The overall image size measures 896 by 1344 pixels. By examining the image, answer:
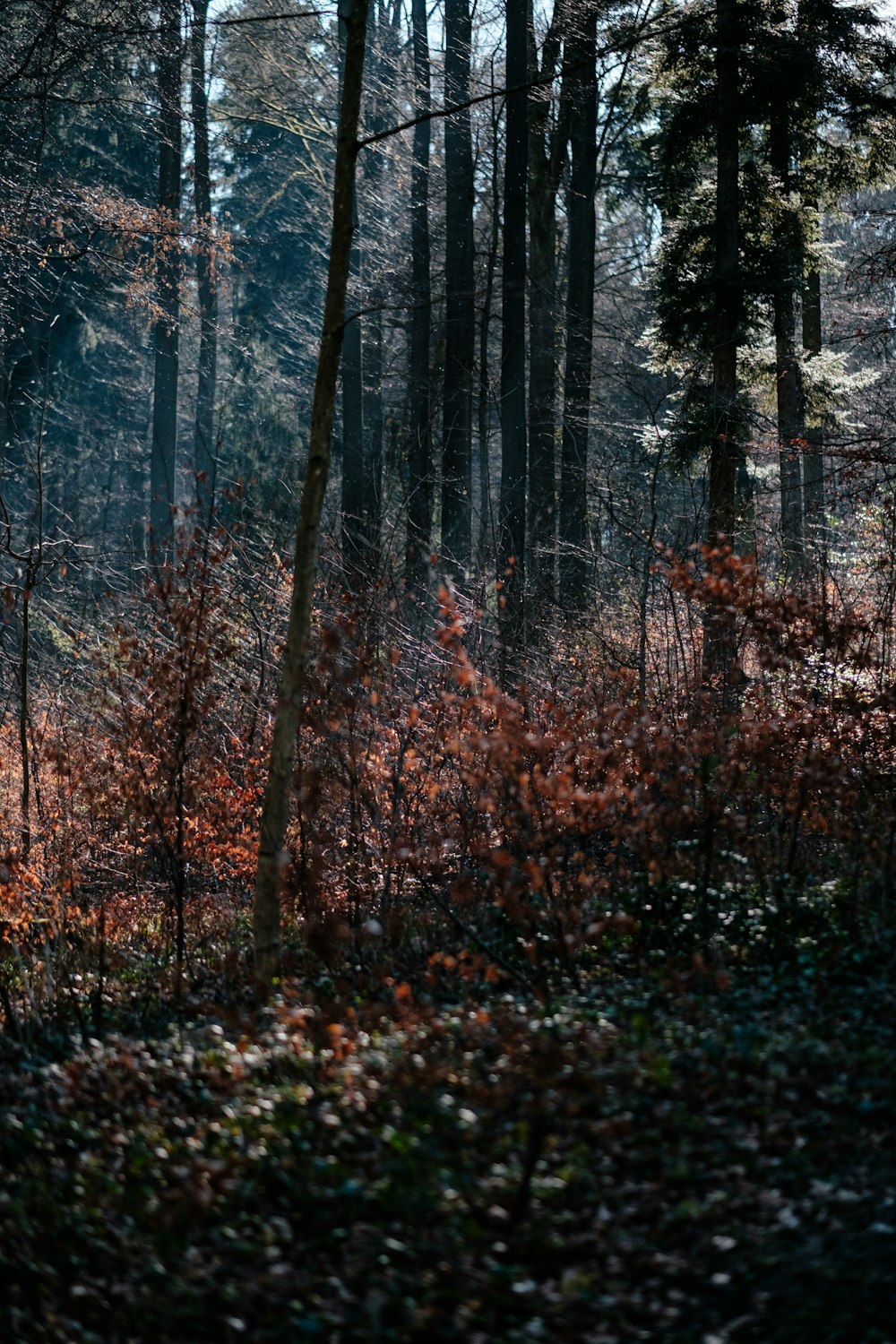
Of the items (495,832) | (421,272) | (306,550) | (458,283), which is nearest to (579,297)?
(458,283)

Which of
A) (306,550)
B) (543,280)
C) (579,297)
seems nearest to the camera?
(306,550)

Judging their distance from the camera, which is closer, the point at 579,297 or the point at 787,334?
the point at 787,334

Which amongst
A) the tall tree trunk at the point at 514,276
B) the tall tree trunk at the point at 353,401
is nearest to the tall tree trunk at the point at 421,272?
the tall tree trunk at the point at 353,401

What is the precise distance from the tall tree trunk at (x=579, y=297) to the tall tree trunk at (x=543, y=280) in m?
0.27

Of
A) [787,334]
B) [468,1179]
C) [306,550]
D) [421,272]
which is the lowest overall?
[468,1179]

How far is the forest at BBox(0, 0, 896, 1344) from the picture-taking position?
12.4 ft

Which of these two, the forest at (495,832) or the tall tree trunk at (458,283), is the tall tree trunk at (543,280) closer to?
the forest at (495,832)

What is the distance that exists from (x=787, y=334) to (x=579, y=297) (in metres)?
4.73

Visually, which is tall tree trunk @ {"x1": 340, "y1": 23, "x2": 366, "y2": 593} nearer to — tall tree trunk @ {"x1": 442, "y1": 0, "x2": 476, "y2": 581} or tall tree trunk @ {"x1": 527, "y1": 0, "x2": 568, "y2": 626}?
tall tree trunk @ {"x1": 442, "y1": 0, "x2": 476, "y2": 581}

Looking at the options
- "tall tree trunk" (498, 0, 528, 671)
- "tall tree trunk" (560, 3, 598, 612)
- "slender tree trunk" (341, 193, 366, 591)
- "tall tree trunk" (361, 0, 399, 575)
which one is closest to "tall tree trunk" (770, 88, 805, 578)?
"tall tree trunk" (560, 3, 598, 612)

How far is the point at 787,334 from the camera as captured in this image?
1619 centimetres

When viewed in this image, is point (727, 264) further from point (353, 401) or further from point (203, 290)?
point (203, 290)

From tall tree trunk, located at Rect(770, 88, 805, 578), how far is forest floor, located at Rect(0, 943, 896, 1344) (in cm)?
987

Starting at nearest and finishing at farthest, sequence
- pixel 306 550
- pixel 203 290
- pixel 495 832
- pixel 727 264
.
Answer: pixel 306 550
pixel 495 832
pixel 727 264
pixel 203 290
